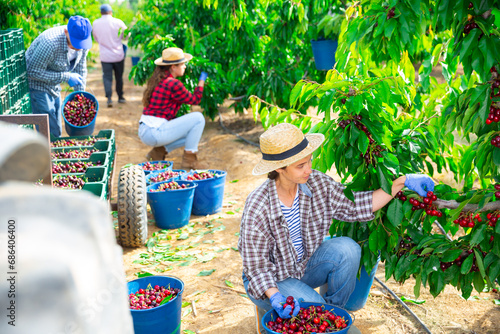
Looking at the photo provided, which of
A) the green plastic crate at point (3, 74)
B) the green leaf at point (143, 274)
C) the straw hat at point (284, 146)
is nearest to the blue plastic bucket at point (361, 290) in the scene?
the straw hat at point (284, 146)

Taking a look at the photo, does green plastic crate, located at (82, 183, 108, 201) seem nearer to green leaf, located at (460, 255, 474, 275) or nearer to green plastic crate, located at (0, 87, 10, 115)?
green plastic crate, located at (0, 87, 10, 115)

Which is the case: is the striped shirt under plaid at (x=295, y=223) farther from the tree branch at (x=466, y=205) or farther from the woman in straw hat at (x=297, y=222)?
the tree branch at (x=466, y=205)

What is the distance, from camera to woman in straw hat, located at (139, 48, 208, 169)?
223 inches

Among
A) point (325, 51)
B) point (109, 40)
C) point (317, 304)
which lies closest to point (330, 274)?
point (317, 304)

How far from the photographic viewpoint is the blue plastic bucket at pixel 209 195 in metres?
4.66

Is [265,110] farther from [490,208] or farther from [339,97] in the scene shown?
[490,208]

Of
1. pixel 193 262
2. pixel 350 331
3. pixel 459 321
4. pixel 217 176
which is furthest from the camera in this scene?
pixel 217 176

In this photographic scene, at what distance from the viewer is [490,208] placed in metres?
2.28

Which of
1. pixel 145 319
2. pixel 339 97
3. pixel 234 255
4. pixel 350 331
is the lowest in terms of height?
pixel 234 255

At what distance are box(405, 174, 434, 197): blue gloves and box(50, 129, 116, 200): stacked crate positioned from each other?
1948mm

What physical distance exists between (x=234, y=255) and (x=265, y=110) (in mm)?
1405

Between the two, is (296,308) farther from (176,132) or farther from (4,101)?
(176,132)

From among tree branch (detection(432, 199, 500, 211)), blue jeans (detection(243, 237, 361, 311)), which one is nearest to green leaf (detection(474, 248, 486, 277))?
→ tree branch (detection(432, 199, 500, 211))

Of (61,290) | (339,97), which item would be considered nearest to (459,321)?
(339,97)
